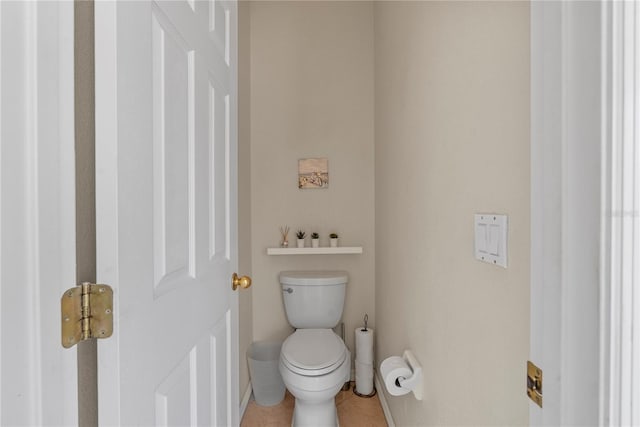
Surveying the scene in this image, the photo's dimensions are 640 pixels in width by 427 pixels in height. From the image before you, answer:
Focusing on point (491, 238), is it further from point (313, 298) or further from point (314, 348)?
point (313, 298)

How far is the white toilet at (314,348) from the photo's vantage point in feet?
5.20

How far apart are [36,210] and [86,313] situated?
6.4 inches

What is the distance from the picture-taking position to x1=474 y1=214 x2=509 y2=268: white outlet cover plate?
732 mm

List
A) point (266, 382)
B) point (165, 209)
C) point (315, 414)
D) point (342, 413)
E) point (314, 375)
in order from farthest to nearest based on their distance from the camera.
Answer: point (266, 382) → point (342, 413) → point (315, 414) → point (314, 375) → point (165, 209)

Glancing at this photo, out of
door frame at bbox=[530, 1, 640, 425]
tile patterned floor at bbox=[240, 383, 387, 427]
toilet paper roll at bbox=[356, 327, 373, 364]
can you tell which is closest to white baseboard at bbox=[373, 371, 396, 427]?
tile patterned floor at bbox=[240, 383, 387, 427]

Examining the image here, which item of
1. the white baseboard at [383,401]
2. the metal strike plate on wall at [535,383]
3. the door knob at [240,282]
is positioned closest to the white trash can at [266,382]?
the white baseboard at [383,401]

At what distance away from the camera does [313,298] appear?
2.10 metres

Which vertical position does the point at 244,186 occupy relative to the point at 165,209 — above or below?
above

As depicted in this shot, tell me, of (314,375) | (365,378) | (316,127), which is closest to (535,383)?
(314,375)

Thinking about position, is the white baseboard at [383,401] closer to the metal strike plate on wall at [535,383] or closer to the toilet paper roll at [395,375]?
the toilet paper roll at [395,375]

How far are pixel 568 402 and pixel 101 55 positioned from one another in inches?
31.9

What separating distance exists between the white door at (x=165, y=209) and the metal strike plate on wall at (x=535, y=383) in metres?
0.62

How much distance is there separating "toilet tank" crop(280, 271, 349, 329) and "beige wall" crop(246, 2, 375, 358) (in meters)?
0.19

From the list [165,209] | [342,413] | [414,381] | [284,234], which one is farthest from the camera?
[284,234]
